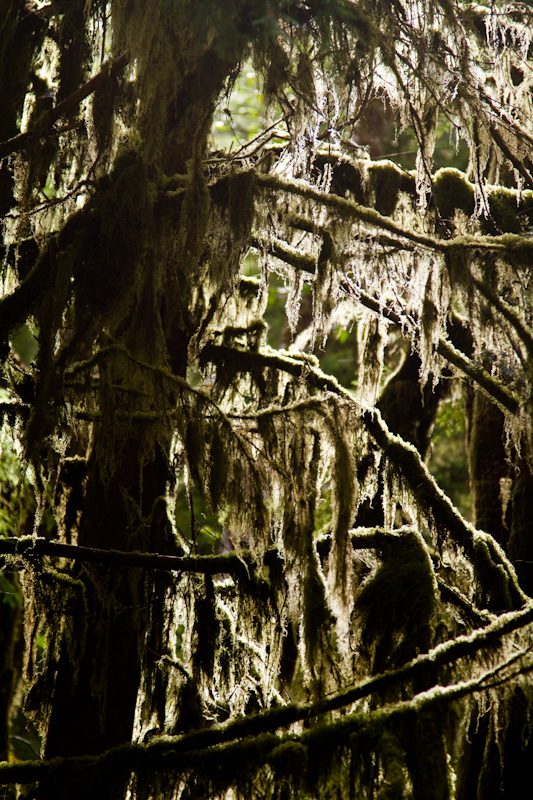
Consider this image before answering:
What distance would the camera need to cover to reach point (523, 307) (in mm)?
3740

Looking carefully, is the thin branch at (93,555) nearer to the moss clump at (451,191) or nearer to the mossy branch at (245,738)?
the mossy branch at (245,738)

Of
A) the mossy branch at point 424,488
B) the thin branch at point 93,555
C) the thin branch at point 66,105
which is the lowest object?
the thin branch at point 93,555

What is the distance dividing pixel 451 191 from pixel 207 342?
5.73ft

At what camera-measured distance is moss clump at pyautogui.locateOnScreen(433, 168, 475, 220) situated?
4125 millimetres

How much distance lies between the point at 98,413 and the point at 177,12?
1979 mm

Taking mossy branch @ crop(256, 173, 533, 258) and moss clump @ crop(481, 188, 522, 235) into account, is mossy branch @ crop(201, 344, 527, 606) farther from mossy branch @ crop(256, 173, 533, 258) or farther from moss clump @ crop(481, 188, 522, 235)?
moss clump @ crop(481, 188, 522, 235)

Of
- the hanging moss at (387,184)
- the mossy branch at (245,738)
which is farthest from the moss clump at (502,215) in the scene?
the mossy branch at (245,738)

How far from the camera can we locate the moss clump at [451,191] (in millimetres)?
4125

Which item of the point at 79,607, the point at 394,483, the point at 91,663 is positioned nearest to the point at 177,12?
the point at 394,483

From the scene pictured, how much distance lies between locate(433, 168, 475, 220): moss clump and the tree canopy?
0.03 metres

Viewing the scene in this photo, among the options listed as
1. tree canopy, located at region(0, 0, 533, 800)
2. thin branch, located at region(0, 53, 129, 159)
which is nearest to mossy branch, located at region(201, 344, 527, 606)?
tree canopy, located at region(0, 0, 533, 800)

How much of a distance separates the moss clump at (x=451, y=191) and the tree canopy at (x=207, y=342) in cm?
3

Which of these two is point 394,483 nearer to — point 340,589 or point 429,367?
point 429,367

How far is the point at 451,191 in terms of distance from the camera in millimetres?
4191
